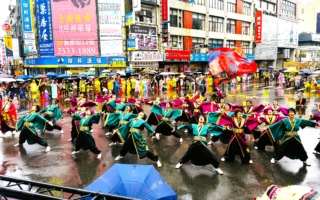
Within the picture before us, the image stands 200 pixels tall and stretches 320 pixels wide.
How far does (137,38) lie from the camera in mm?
30047

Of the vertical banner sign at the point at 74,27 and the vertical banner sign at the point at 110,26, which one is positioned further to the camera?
the vertical banner sign at the point at 110,26

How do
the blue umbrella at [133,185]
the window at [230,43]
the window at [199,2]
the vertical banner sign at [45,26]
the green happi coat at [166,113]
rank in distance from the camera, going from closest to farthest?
1. the blue umbrella at [133,185]
2. the green happi coat at [166,113]
3. the vertical banner sign at [45,26]
4. the window at [199,2]
5. the window at [230,43]

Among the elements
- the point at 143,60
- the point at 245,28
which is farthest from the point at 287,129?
the point at 245,28

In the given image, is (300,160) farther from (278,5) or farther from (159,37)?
(278,5)

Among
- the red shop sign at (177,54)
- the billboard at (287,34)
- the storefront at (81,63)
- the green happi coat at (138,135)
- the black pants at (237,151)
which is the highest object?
the billboard at (287,34)

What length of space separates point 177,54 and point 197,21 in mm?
7051

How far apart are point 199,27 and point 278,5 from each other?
65.6 ft

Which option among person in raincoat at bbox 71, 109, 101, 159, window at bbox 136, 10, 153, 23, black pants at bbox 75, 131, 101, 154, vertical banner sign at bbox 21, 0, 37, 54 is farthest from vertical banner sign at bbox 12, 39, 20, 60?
black pants at bbox 75, 131, 101, 154

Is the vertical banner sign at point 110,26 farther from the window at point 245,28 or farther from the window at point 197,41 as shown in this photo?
the window at point 245,28

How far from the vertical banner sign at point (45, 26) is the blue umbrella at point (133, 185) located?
27.6 meters

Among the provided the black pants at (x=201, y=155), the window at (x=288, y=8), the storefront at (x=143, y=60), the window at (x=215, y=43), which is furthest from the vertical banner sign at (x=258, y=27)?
the black pants at (x=201, y=155)

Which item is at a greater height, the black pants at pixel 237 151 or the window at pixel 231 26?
the window at pixel 231 26

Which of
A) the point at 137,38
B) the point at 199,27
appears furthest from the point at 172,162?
the point at 199,27

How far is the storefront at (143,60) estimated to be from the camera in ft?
99.2
